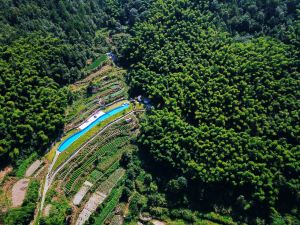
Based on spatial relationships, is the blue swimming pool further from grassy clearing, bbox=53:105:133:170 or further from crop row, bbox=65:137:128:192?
crop row, bbox=65:137:128:192

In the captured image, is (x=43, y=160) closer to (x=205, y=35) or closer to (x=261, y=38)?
(x=205, y=35)

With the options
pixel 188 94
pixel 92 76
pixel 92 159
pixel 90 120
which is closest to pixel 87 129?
pixel 90 120

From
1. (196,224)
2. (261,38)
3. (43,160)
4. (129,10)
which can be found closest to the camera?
(196,224)

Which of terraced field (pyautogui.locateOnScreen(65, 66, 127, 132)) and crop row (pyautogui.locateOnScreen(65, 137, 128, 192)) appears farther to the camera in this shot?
terraced field (pyautogui.locateOnScreen(65, 66, 127, 132))

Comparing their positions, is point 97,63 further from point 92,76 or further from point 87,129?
point 87,129

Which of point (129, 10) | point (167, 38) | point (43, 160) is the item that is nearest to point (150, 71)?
point (167, 38)

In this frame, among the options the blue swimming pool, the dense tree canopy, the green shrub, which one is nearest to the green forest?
the dense tree canopy

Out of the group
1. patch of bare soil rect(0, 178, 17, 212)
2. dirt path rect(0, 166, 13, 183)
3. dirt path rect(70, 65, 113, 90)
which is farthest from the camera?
dirt path rect(70, 65, 113, 90)
